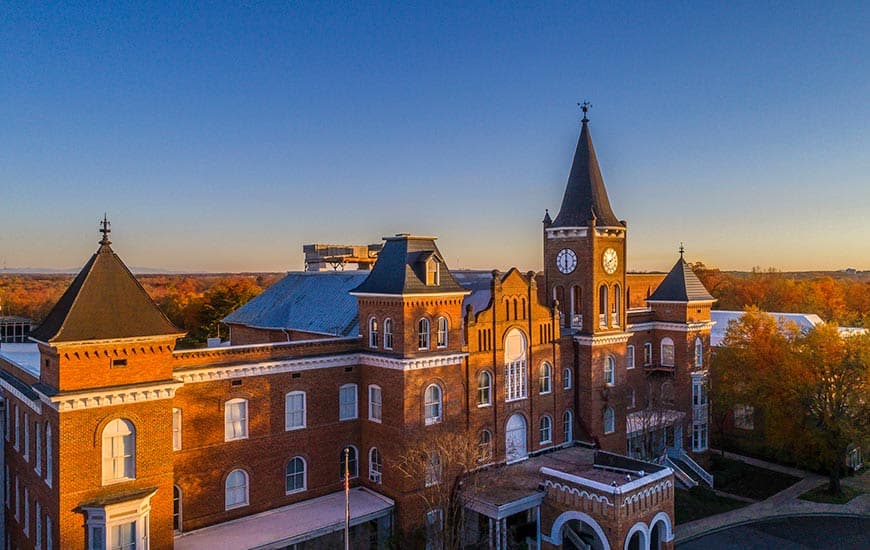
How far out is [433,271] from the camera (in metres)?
27.6

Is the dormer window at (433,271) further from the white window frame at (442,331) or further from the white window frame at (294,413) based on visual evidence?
the white window frame at (294,413)

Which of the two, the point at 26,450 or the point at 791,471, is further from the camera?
the point at 791,471

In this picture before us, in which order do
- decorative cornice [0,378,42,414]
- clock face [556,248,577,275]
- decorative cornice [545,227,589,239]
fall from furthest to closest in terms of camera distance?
clock face [556,248,577,275]
decorative cornice [545,227,589,239]
decorative cornice [0,378,42,414]

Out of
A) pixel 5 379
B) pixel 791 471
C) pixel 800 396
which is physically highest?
pixel 5 379

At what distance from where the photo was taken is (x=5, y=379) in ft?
80.8

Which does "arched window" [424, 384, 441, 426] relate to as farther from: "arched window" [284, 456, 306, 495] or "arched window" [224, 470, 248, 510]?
"arched window" [224, 470, 248, 510]

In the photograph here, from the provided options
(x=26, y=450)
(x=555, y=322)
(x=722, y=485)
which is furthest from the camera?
(x=722, y=485)

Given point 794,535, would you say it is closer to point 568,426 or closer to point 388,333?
point 568,426

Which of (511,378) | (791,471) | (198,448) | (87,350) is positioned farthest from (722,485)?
(87,350)

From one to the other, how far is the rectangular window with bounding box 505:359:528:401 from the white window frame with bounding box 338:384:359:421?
7875 millimetres

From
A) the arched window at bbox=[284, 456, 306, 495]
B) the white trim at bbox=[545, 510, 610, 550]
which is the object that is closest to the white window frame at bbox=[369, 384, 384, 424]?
the arched window at bbox=[284, 456, 306, 495]

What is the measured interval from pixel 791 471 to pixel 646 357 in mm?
12148

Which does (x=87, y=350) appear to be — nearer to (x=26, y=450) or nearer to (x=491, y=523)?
(x=26, y=450)

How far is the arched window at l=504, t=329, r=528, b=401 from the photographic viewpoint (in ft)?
104
